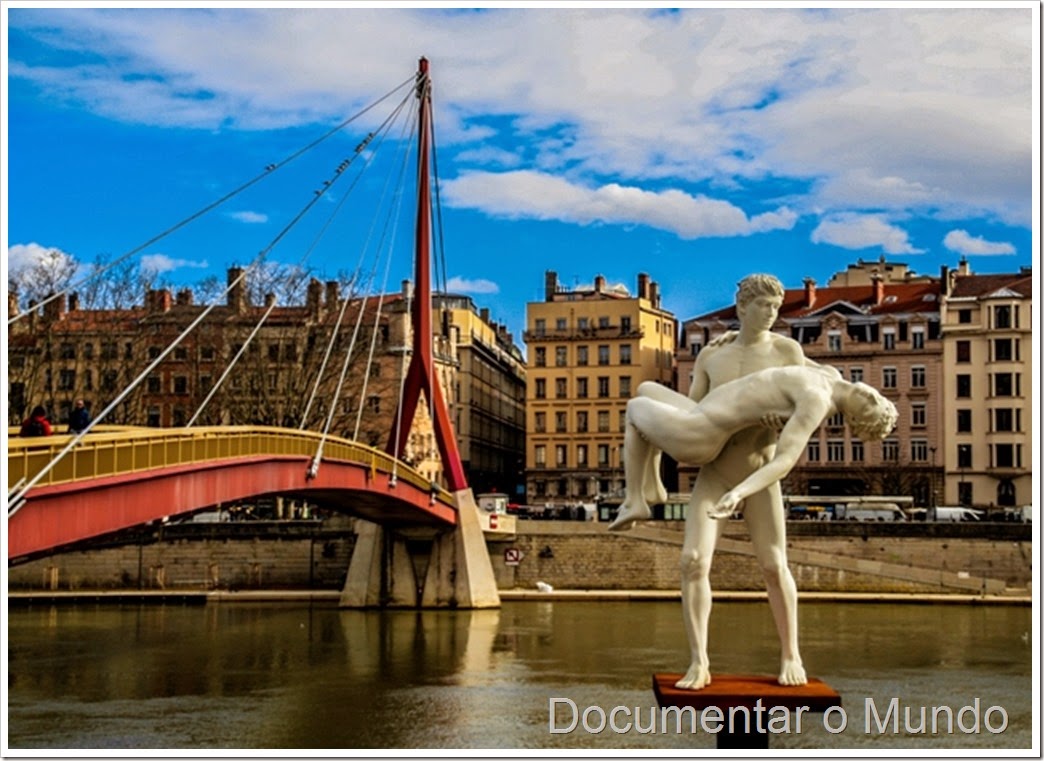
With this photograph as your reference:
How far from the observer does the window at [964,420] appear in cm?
6912

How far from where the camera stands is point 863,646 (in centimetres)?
3831

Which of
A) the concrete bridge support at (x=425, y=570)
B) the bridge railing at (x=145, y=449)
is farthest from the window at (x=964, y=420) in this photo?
the bridge railing at (x=145, y=449)

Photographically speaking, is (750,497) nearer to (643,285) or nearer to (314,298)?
(314,298)

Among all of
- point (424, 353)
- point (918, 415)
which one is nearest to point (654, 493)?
point (424, 353)

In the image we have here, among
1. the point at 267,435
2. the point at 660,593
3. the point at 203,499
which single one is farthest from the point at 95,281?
the point at 203,499

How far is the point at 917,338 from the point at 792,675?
5948cm

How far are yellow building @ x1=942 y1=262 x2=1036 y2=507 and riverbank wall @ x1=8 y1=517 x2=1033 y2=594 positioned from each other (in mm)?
14274

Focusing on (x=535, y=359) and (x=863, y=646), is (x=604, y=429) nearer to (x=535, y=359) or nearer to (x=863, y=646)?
(x=535, y=359)

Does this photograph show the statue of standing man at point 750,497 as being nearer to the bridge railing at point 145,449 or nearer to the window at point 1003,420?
the bridge railing at point 145,449

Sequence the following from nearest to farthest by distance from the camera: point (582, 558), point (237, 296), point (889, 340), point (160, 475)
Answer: point (160, 475) → point (582, 558) → point (237, 296) → point (889, 340)

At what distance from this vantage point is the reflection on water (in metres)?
25.5

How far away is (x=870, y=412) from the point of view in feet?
43.7

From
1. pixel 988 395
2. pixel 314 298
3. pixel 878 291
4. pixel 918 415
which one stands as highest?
pixel 878 291

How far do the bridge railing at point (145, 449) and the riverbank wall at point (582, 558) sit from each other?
1776cm
